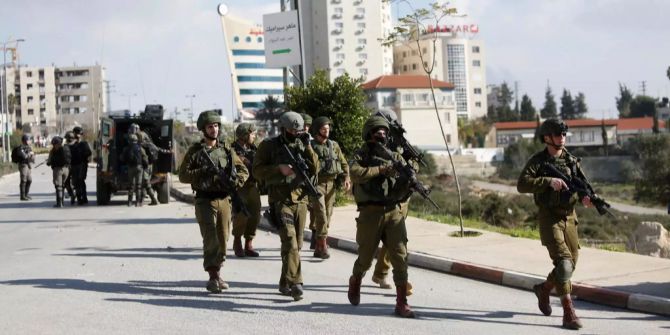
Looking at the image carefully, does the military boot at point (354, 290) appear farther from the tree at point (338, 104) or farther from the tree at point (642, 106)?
the tree at point (642, 106)

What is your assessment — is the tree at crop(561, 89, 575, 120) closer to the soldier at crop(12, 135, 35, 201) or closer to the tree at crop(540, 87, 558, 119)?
the tree at crop(540, 87, 558, 119)

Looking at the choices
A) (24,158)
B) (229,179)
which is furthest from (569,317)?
(24,158)

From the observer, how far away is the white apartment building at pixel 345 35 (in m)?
123

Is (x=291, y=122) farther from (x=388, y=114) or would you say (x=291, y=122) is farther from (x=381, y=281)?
(x=381, y=281)

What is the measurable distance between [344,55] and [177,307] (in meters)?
117

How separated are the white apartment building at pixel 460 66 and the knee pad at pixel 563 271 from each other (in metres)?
131

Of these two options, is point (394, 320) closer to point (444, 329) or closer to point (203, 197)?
point (444, 329)

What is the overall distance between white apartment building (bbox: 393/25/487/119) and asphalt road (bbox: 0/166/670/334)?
12754 centimetres

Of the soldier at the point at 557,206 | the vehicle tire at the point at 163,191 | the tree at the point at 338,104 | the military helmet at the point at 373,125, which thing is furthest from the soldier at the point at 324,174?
the vehicle tire at the point at 163,191

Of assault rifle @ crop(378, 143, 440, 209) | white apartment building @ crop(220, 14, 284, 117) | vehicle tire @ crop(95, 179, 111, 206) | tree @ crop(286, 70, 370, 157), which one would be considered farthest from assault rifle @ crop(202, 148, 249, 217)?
white apartment building @ crop(220, 14, 284, 117)

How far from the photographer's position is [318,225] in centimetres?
1067

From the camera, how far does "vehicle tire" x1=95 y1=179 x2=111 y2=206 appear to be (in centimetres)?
2089

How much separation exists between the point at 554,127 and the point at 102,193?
1631cm

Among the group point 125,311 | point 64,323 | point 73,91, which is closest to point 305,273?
point 125,311
